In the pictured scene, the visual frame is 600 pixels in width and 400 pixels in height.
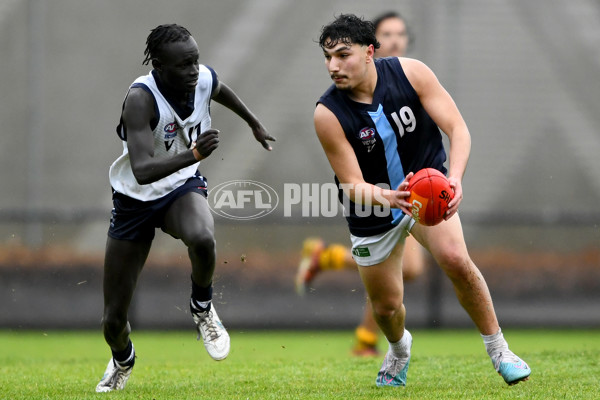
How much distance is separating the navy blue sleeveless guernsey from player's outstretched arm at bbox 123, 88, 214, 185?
78 centimetres

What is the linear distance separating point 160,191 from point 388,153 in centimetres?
133

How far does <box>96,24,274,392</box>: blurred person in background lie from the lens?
5219 mm

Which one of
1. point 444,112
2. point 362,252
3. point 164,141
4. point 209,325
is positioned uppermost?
point 444,112

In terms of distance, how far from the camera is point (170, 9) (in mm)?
15477

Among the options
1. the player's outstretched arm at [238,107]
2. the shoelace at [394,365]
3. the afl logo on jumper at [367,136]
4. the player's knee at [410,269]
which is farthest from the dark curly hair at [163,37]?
Result: the player's knee at [410,269]

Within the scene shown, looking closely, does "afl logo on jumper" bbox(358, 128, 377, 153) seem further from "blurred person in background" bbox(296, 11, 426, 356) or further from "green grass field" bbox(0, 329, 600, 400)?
"blurred person in background" bbox(296, 11, 426, 356)

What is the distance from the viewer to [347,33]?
5.14 m

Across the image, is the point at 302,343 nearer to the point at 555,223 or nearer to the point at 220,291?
the point at 220,291

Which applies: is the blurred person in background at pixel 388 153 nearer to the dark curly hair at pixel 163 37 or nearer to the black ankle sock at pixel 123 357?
the dark curly hair at pixel 163 37

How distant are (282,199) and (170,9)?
159 inches

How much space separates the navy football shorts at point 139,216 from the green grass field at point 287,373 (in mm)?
908

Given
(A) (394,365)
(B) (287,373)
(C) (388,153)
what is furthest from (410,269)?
(C) (388,153)

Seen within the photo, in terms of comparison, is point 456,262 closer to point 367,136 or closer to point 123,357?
point 367,136

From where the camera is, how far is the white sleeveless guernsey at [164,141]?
17.7ft
